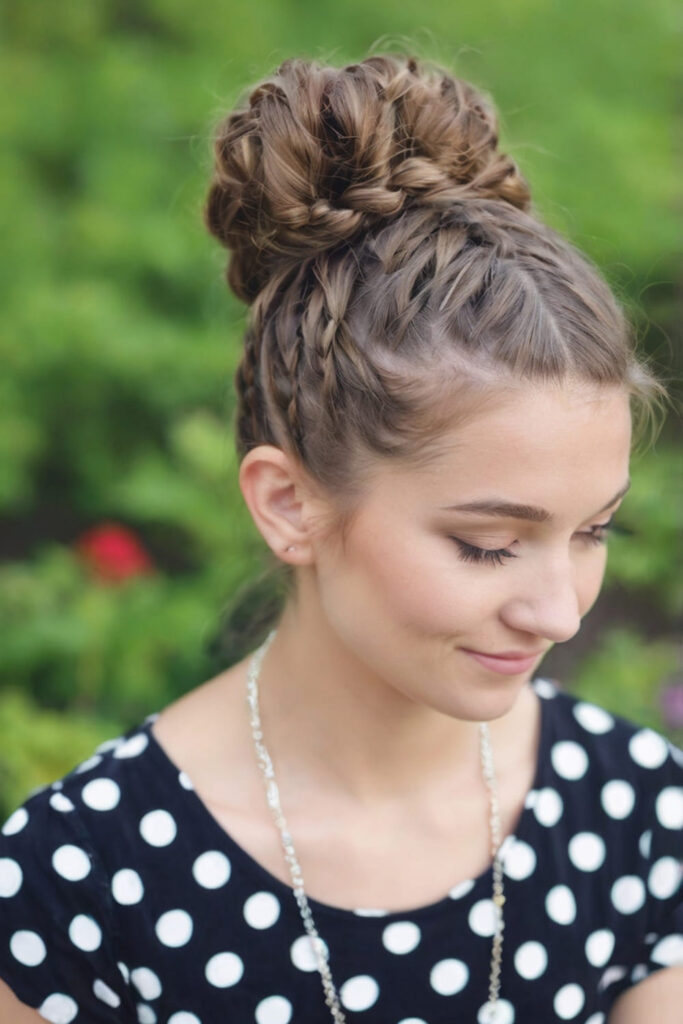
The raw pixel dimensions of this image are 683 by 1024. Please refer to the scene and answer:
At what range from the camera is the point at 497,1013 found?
1.60 metres

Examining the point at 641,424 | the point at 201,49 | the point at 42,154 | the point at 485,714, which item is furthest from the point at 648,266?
the point at 485,714

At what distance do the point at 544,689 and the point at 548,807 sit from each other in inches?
Result: 8.1

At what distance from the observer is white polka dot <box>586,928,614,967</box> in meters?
1.64

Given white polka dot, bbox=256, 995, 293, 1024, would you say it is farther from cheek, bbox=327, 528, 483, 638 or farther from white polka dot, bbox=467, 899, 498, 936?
cheek, bbox=327, 528, 483, 638

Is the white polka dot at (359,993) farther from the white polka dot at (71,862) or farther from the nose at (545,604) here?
the nose at (545,604)

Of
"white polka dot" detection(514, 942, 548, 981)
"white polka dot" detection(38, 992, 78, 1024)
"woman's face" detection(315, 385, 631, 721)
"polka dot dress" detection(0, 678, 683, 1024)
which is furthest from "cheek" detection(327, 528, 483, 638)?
"white polka dot" detection(38, 992, 78, 1024)

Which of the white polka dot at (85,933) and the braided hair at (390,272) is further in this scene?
the white polka dot at (85,933)

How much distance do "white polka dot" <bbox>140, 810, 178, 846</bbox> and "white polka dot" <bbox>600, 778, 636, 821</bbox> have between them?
2.10ft

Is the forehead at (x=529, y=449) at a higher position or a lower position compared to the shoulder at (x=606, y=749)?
higher

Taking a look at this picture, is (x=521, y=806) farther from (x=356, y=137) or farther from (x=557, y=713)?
(x=356, y=137)

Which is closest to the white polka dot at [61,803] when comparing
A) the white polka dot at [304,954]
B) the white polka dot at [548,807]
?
the white polka dot at [304,954]

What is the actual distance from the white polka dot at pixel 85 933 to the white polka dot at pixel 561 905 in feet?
2.09

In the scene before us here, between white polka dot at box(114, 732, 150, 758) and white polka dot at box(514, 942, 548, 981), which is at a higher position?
white polka dot at box(114, 732, 150, 758)

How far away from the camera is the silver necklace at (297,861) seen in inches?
61.1
